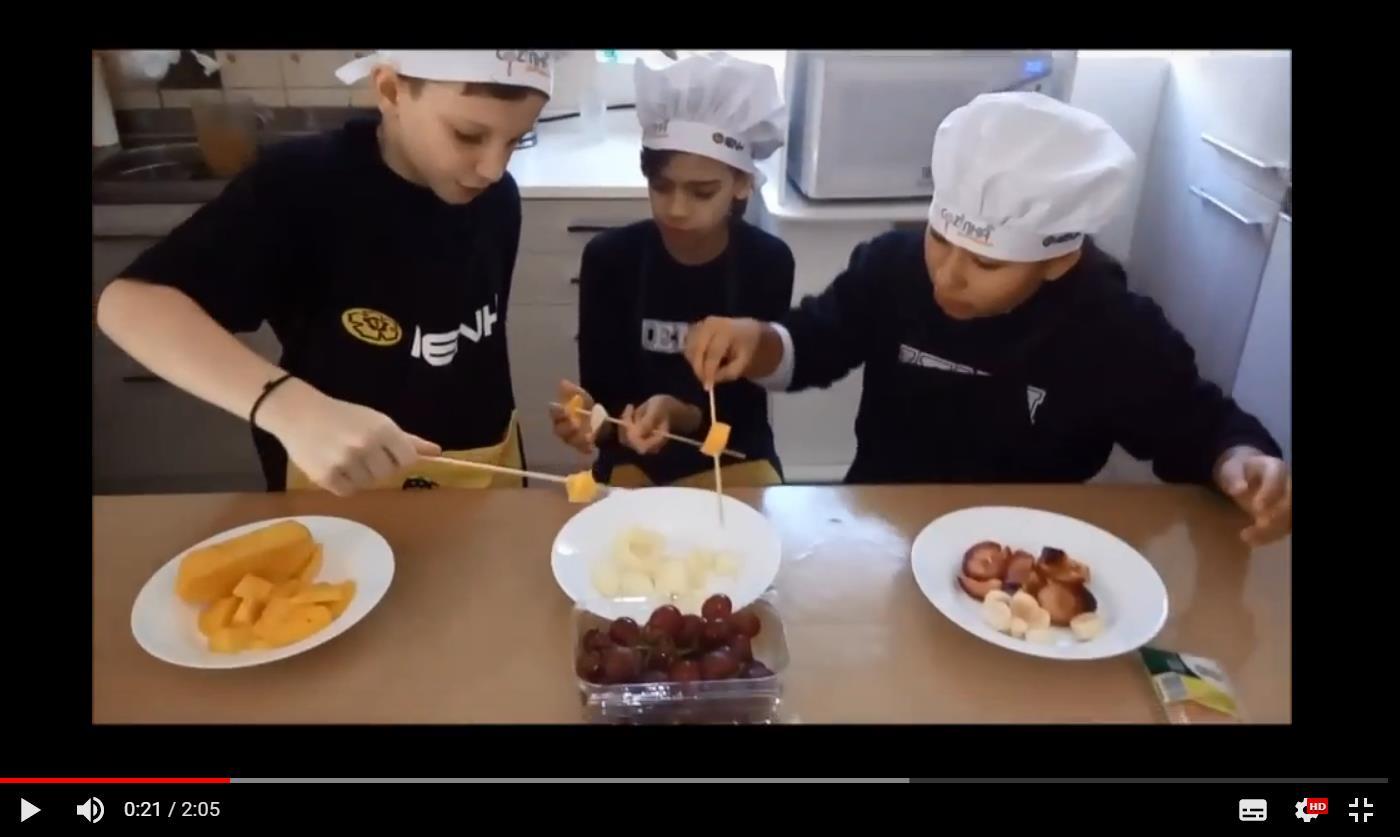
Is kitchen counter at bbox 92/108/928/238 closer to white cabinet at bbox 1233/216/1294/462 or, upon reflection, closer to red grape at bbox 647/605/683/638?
white cabinet at bbox 1233/216/1294/462

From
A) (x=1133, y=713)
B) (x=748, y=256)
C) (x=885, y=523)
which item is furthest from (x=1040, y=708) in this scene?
(x=748, y=256)

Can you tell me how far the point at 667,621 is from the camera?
0.61 m

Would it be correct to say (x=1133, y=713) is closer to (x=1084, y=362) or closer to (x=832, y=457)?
(x=1084, y=362)

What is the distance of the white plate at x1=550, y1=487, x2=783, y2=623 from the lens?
0.69m

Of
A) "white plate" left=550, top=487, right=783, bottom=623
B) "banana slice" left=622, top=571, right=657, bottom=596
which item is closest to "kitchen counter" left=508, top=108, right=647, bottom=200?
"white plate" left=550, top=487, right=783, bottom=623

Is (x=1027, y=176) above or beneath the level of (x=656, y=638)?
above

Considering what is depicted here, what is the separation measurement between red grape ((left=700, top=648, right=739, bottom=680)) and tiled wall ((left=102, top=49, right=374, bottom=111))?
143 cm

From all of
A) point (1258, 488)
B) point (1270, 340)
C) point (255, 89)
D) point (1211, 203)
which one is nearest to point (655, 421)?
point (1258, 488)

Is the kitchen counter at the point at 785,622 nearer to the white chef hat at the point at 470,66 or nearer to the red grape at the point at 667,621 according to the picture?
the red grape at the point at 667,621

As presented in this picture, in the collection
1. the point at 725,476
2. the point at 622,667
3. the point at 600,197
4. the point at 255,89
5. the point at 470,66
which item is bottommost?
the point at 725,476

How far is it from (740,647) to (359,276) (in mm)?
549

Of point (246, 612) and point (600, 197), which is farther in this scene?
point (600, 197)

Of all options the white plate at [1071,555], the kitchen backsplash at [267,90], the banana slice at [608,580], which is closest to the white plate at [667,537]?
the banana slice at [608,580]
